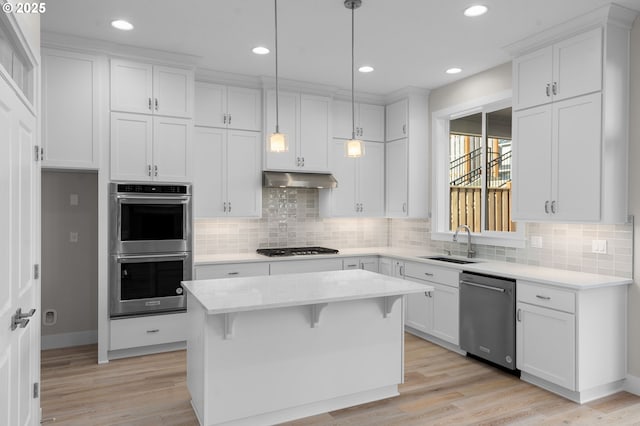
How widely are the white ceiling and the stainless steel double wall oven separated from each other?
4.44 ft

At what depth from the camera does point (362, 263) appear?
205 inches

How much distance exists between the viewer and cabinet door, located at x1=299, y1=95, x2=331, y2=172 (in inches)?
203

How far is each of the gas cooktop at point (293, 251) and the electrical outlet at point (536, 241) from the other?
2.11m

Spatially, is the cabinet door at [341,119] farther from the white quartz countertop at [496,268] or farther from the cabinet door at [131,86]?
the cabinet door at [131,86]

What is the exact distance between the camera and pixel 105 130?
3951mm

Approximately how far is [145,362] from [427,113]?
4.12m

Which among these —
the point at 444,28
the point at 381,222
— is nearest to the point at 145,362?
the point at 381,222

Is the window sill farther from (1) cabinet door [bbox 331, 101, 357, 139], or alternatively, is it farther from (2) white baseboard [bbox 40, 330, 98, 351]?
(2) white baseboard [bbox 40, 330, 98, 351]

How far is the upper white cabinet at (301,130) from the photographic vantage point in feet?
16.3

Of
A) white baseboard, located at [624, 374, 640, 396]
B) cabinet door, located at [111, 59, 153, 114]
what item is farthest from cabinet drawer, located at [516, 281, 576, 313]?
cabinet door, located at [111, 59, 153, 114]

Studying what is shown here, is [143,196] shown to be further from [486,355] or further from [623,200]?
[623,200]

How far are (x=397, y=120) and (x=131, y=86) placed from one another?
3.08 m

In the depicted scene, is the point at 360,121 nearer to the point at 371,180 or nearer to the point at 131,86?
the point at 371,180

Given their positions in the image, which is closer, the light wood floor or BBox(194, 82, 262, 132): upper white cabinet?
the light wood floor
